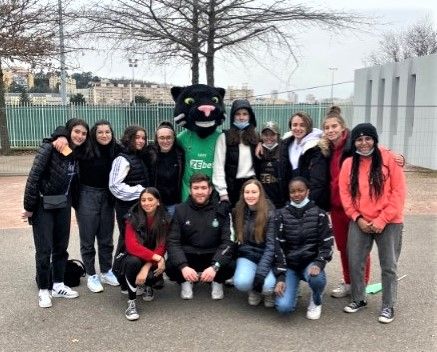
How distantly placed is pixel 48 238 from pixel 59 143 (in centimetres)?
85

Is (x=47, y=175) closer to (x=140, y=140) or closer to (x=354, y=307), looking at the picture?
(x=140, y=140)

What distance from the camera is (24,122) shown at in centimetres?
1948

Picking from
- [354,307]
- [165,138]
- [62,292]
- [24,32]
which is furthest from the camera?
[24,32]

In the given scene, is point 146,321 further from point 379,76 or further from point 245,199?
point 379,76

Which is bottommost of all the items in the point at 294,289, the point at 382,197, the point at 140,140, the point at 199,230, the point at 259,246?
the point at 294,289

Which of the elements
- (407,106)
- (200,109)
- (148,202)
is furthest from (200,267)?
(407,106)

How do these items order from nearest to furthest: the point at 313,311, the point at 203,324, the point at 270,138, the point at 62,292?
the point at 203,324, the point at 313,311, the point at 62,292, the point at 270,138

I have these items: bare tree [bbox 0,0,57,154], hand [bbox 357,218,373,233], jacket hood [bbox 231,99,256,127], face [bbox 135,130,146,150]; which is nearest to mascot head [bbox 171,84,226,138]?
jacket hood [bbox 231,99,256,127]

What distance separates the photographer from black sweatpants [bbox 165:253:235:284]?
14.4 feet

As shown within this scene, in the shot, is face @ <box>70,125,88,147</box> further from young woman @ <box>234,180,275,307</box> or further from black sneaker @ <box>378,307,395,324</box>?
black sneaker @ <box>378,307,395,324</box>

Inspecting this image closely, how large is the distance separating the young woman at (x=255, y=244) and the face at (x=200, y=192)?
30cm

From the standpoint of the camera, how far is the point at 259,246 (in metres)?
4.41

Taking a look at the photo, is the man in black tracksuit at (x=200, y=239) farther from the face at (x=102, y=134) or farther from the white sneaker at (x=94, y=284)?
the face at (x=102, y=134)

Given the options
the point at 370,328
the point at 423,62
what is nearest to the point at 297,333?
the point at 370,328
